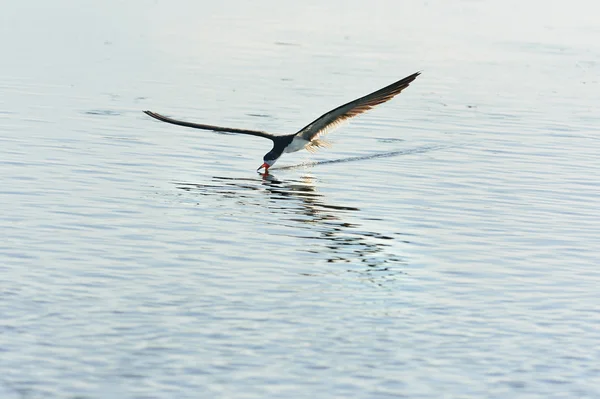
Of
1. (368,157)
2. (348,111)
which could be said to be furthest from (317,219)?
(368,157)

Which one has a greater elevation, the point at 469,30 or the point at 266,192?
the point at 469,30

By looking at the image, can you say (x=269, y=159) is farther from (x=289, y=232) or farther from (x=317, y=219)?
(x=289, y=232)

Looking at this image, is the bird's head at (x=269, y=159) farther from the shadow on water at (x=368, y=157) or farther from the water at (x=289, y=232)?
the shadow on water at (x=368, y=157)

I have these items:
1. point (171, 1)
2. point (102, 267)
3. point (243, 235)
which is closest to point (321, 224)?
point (243, 235)

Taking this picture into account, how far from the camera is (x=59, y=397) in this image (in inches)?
326

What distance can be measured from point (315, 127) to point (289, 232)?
14.4 ft

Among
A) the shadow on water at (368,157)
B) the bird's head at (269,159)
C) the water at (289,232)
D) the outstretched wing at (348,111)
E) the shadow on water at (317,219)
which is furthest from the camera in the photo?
the shadow on water at (368,157)

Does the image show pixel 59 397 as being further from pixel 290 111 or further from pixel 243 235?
pixel 290 111

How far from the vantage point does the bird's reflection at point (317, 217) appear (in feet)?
41.6

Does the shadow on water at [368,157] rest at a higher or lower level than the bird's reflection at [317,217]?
higher

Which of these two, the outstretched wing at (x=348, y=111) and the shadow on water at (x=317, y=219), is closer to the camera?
the shadow on water at (x=317, y=219)

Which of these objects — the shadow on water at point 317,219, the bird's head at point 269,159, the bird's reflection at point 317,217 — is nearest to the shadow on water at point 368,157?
the shadow on water at point 317,219

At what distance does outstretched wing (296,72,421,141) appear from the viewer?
17.5 meters

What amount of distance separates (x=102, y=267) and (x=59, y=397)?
345 centimetres
